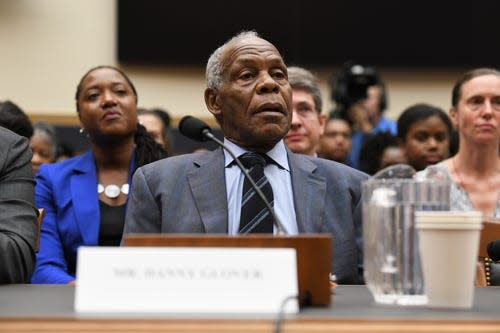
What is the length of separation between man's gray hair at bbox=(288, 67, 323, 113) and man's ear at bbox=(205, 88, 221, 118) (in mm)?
1199

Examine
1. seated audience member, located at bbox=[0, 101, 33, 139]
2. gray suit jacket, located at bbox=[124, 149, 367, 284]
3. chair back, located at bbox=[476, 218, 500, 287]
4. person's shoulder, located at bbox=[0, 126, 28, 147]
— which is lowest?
chair back, located at bbox=[476, 218, 500, 287]

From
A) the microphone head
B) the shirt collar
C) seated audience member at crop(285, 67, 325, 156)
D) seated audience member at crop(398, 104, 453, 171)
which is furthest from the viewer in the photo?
seated audience member at crop(398, 104, 453, 171)

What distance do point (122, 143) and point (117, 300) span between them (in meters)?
2.57

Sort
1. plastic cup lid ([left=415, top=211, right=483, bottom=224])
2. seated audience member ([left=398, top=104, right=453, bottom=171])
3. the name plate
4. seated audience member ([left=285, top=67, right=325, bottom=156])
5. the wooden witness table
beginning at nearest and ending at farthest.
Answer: the wooden witness table, the name plate, plastic cup lid ([left=415, top=211, right=483, bottom=224]), seated audience member ([left=285, top=67, right=325, bottom=156]), seated audience member ([left=398, top=104, right=453, bottom=171])

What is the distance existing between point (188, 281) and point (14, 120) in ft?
9.43

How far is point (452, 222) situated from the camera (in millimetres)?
1962

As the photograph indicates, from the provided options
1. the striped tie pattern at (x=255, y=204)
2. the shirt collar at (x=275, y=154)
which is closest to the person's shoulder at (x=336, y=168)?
the shirt collar at (x=275, y=154)

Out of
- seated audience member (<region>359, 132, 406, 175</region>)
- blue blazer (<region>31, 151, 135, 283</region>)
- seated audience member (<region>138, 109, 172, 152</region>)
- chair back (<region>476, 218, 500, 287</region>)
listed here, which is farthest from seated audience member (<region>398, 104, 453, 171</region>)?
chair back (<region>476, 218, 500, 287</region>)

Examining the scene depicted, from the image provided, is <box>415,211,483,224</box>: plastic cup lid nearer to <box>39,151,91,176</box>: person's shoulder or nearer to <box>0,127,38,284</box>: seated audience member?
<box>0,127,38,284</box>: seated audience member

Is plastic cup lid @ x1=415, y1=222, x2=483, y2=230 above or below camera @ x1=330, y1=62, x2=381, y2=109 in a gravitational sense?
below

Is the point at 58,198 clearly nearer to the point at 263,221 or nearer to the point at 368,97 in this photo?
the point at 263,221

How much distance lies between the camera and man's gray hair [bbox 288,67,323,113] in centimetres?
451

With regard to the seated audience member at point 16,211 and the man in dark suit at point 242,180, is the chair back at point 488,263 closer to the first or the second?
the man in dark suit at point 242,180

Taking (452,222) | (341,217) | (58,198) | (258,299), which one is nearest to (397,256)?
(452,222)
